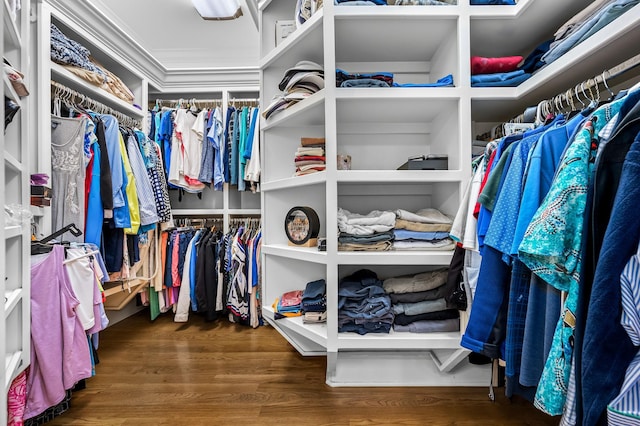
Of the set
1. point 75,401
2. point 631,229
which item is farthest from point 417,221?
point 75,401

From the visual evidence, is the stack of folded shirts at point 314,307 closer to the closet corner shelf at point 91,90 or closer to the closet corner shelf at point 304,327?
the closet corner shelf at point 304,327

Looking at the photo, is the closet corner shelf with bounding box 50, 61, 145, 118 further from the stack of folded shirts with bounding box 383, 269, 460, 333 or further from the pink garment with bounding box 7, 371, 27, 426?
the stack of folded shirts with bounding box 383, 269, 460, 333

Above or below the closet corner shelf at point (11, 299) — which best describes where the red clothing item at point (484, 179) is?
above

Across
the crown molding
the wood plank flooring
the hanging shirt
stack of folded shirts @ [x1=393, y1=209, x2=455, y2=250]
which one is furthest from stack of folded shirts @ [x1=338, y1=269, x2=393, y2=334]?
the crown molding

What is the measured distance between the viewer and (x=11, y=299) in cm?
98

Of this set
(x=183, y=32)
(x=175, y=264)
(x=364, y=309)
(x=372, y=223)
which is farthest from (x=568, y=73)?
(x=183, y=32)

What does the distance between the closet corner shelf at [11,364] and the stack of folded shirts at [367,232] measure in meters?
1.19

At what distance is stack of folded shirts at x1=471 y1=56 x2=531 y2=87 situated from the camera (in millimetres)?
1345

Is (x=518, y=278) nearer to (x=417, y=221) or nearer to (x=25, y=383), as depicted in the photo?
(x=417, y=221)

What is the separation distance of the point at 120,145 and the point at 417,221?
1.82 metres

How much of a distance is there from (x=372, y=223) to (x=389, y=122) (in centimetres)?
65

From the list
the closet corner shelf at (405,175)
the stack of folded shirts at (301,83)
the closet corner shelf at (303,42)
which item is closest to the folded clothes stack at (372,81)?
the stack of folded shirts at (301,83)

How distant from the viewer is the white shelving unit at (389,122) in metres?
1.29

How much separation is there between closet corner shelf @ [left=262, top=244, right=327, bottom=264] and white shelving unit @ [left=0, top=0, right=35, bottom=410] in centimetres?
95
